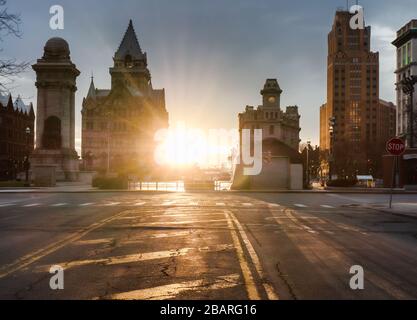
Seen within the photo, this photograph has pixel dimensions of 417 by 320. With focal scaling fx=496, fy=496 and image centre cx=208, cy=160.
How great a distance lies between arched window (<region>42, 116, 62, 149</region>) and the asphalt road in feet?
148

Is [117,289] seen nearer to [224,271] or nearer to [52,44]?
[224,271]

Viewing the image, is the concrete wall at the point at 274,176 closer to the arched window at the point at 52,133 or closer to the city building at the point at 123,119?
the arched window at the point at 52,133

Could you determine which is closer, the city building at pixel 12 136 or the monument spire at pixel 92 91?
the city building at pixel 12 136

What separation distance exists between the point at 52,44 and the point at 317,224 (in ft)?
175

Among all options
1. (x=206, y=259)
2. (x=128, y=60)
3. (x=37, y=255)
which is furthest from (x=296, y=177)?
(x=128, y=60)

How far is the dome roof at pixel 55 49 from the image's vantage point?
204ft

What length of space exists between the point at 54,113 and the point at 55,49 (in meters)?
8.21

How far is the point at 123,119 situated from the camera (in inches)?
5482

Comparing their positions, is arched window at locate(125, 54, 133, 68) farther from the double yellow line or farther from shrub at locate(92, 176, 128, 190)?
the double yellow line

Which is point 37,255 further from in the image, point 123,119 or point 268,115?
point 268,115

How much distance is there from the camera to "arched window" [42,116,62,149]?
60.5 m

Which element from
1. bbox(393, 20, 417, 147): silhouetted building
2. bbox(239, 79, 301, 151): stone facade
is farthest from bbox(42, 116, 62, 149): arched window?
bbox(239, 79, 301, 151): stone facade

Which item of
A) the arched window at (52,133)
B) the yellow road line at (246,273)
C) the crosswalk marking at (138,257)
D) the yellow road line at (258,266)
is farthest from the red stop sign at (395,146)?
the arched window at (52,133)

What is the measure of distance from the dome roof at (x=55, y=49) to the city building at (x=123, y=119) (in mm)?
70381
